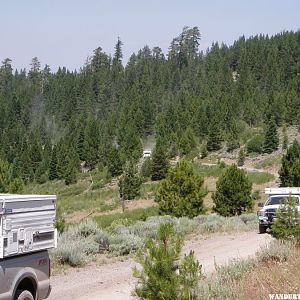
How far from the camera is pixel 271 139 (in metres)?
79.4

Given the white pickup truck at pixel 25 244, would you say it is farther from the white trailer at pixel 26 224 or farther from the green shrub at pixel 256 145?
the green shrub at pixel 256 145

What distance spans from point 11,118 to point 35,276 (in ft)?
388

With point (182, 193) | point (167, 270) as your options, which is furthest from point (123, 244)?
point (182, 193)

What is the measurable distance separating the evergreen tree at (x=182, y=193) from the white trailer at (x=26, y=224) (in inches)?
1112

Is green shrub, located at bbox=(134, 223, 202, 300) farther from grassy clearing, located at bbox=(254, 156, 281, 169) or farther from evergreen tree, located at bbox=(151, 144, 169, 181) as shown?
grassy clearing, located at bbox=(254, 156, 281, 169)

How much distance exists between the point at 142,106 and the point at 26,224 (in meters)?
102

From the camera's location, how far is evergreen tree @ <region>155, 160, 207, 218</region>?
3650cm

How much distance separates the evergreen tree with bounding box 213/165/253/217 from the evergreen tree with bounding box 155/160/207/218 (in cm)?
195

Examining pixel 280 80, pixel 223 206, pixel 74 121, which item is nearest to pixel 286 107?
pixel 280 80

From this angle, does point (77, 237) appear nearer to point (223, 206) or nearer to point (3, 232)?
point (3, 232)

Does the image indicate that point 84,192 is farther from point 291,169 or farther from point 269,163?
point 291,169

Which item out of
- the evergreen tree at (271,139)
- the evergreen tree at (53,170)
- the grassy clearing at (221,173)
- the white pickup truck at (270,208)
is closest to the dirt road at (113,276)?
the white pickup truck at (270,208)

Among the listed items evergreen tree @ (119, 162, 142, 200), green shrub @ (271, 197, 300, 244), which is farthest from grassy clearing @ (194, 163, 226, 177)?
green shrub @ (271, 197, 300, 244)

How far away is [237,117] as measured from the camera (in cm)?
9419
